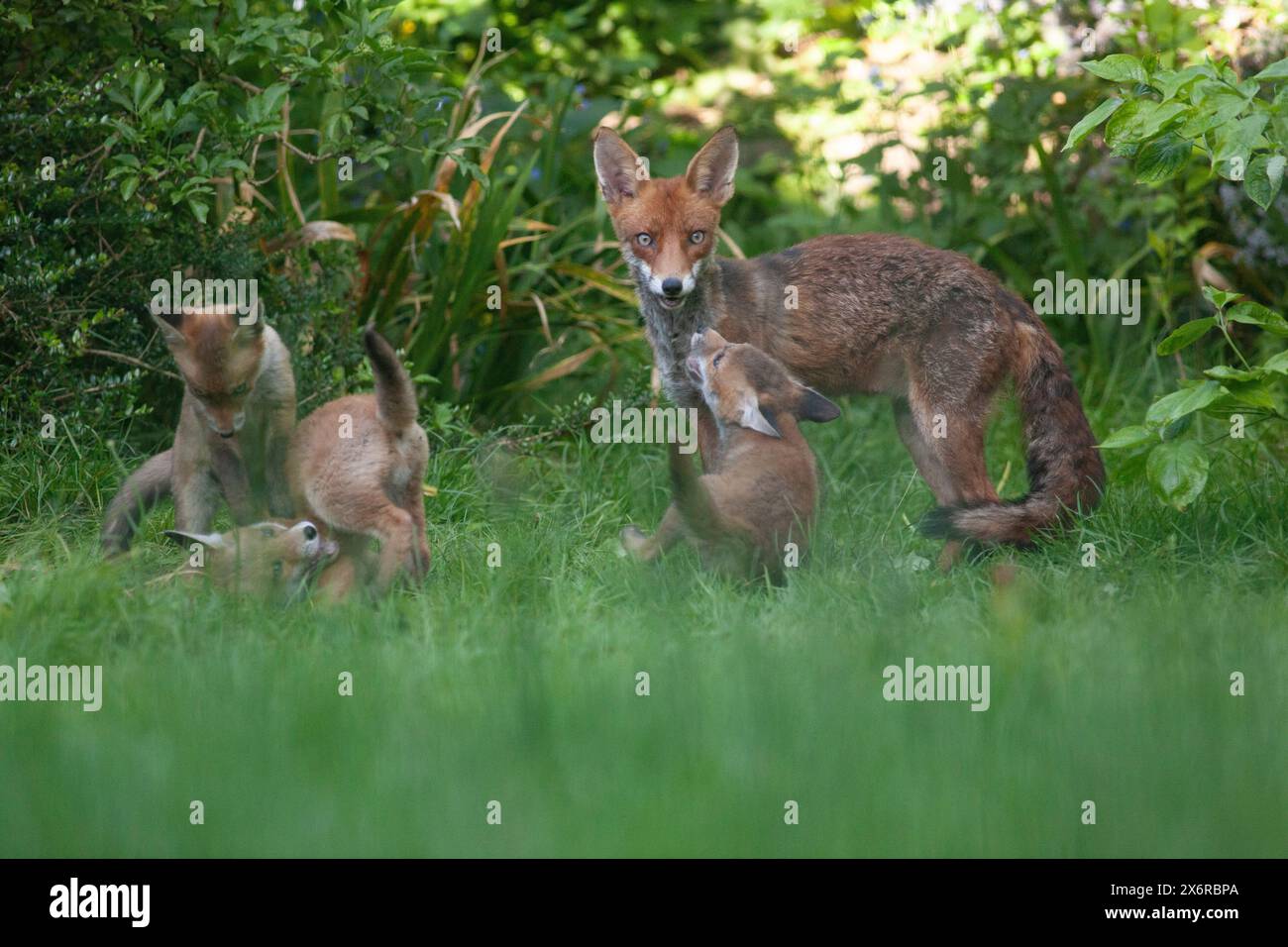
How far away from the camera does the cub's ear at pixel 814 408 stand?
6.03m

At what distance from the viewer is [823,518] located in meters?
6.38

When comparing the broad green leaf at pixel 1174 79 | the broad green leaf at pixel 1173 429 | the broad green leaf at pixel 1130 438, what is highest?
the broad green leaf at pixel 1174 79

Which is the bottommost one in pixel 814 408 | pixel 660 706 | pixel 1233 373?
pixel 660 706

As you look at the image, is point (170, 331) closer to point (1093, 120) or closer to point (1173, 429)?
point (1093, 120)

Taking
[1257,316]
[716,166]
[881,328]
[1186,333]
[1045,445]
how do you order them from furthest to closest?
[716,166], [881,328], [1045,445], [1186,333], [1257,316]

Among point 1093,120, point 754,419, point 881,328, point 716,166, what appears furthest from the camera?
point 716,166

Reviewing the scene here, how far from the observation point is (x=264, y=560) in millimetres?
5492

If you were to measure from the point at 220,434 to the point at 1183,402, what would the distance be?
387 cm

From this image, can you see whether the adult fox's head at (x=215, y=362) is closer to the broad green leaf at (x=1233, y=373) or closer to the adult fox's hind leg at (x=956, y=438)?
the adult fox's hind leg at (x=956, y=438)

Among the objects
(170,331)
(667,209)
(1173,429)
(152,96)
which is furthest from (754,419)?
(152,96)

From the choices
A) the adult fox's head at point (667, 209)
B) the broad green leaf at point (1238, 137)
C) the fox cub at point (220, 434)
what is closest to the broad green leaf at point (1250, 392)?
the broad green leaf at point (1238, 137)

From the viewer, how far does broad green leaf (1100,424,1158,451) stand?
5.61 m

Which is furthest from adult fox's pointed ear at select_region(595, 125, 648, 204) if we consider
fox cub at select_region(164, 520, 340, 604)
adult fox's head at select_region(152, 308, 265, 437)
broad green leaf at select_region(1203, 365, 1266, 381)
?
broad green leaf at select_region(1203, 365, 1266, 381)

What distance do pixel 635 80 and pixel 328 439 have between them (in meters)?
6.80
